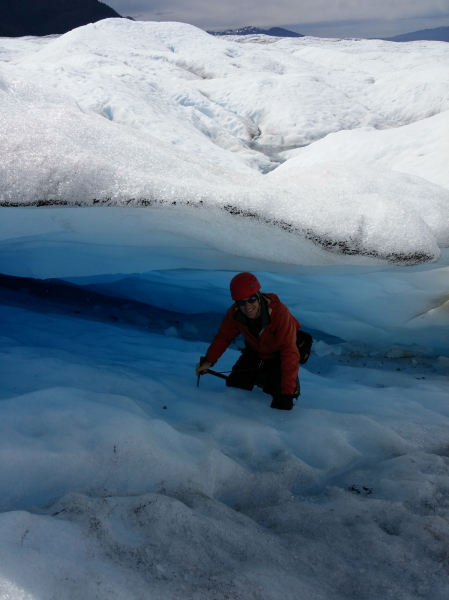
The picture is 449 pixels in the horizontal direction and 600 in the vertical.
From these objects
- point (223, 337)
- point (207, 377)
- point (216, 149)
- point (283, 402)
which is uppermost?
point (216, 149)

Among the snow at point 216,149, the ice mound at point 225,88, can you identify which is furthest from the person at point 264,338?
the ice mound at point 225,88

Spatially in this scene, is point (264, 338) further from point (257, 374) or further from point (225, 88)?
point (225, 88)

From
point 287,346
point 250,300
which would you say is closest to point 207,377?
point 287,346

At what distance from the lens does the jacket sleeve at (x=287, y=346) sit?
2.43m

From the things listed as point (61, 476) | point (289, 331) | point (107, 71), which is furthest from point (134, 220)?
point (107, 71)

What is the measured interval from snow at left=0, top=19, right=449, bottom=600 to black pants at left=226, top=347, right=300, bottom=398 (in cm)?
10

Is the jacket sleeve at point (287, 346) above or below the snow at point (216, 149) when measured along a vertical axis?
below

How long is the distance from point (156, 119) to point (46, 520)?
6.45 m

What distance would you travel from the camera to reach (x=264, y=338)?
8.34ft

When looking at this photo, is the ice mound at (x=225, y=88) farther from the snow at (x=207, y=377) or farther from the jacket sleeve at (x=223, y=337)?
the jacket sleeve at (x=223, y=337)

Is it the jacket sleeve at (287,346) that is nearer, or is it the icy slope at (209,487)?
the icy slope at (209,487)

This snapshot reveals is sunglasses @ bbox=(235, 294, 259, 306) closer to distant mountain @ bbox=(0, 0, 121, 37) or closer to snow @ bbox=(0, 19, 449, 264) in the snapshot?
snow @ bbox=(0, 19, 449, 264)

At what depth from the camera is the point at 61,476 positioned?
1914mm

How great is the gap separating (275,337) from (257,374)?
1.41ft
